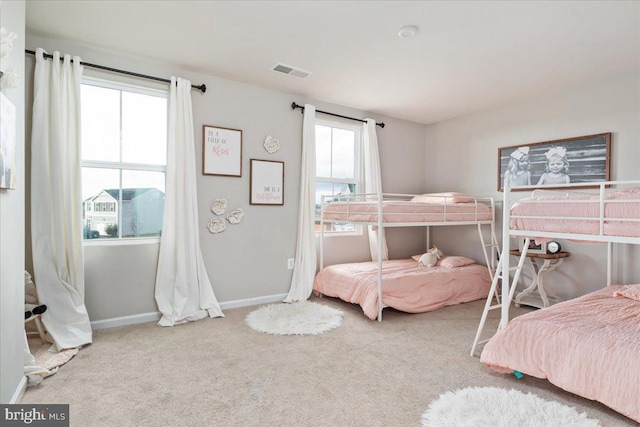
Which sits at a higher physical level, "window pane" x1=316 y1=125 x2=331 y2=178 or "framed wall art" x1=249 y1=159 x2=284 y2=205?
"window pane" x1=316 y1=125 x2=331 y2=178

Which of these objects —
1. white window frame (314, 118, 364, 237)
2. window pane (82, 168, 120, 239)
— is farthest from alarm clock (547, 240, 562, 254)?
window pane (82, 168, 120, 239)

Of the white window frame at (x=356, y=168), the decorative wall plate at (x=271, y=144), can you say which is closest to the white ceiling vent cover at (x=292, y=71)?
the decorative wall plate at (x=271, y=144)

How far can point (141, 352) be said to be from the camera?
2.38 metres

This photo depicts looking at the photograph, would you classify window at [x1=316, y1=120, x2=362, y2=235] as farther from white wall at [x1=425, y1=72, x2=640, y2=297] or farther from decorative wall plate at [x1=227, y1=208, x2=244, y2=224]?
white wall at [x1=425, y1=72, x2=640, y2=297]

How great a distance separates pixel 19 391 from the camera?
1.77m

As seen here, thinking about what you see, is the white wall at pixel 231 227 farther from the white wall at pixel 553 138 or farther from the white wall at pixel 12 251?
the white wall at pixel 553 138

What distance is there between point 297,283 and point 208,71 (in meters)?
2.34

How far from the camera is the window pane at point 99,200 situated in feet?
9.23

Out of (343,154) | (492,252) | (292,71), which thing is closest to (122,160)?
(292,71)

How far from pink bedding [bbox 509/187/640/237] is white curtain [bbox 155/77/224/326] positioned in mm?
2634

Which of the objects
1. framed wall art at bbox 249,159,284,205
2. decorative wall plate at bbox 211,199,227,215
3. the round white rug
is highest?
framed wall art at bbox 249,159,284,205

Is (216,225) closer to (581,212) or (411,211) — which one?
(411,211)

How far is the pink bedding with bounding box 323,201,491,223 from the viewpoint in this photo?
3217mm

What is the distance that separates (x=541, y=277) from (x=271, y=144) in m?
3.09
